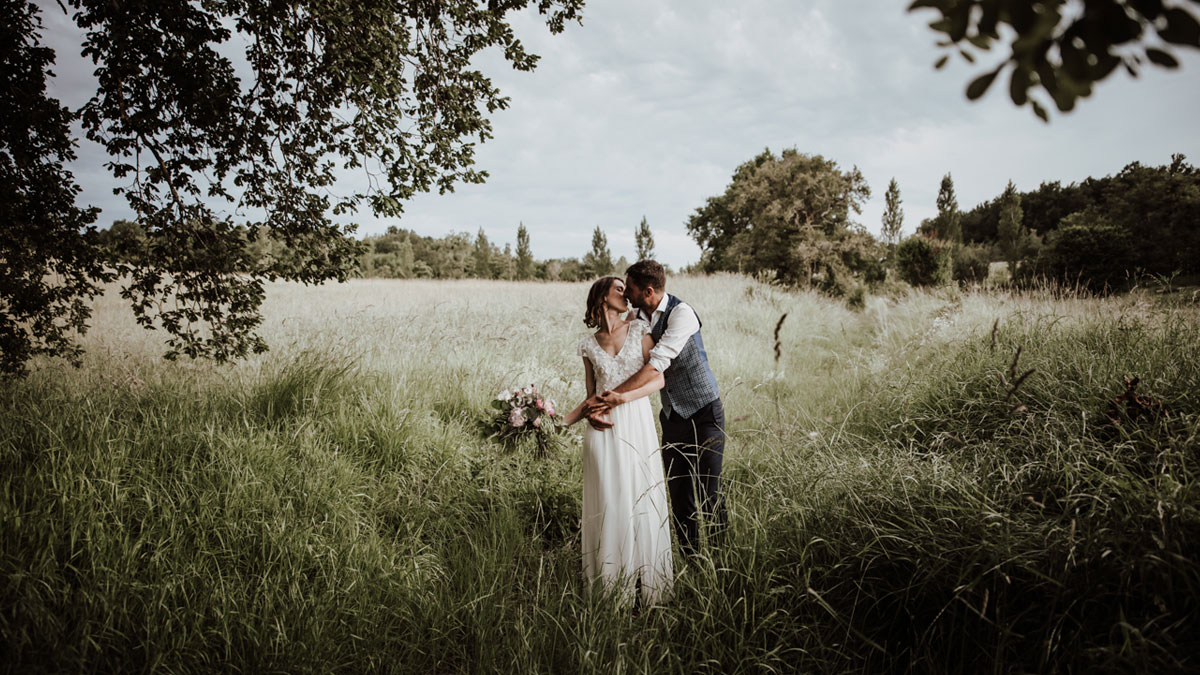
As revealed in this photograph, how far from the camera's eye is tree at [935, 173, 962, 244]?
4181 cm

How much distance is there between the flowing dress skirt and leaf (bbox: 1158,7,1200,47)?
2516mm

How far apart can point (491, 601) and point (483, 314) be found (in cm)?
891

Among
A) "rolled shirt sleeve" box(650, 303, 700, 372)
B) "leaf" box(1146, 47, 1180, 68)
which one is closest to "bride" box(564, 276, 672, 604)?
"rolled shirt sleeve" box(650, 303, 700, 372)

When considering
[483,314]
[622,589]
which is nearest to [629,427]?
[622,589]

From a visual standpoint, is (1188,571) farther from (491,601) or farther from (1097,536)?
(491,601)

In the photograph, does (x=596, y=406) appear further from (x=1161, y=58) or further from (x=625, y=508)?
(x=1161, y=58)

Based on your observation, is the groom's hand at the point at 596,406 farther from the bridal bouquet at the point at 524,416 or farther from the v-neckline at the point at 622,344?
the bridal bouquet at the point at 524,416

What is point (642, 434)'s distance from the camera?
10.1 feet

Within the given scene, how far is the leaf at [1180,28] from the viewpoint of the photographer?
759 mm

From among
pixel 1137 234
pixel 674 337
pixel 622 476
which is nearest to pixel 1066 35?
pixel 674 337

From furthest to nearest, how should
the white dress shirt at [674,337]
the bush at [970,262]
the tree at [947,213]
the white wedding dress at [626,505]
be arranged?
the tree at [947,213], the bush at [970,262], the white dress shirt at [674,337], the white wedding dress at [626,505]

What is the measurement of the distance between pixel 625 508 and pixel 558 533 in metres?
1.14

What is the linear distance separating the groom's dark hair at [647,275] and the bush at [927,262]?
2279 cm

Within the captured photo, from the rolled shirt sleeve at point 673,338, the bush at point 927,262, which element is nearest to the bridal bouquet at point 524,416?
the rolled shirt sleeve at point 673,338
